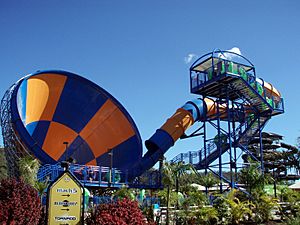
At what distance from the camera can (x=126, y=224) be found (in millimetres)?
8320

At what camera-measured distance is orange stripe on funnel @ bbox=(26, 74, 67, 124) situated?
76.4 ft

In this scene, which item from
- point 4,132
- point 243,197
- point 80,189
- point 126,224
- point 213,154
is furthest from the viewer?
point 213,154

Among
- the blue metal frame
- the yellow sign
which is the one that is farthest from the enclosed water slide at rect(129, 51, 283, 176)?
the yellow sign

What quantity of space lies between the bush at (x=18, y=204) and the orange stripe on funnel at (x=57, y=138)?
18.3 m

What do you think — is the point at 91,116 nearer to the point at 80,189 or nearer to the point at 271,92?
the point at 271,92

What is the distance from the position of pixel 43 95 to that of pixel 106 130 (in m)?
5.50

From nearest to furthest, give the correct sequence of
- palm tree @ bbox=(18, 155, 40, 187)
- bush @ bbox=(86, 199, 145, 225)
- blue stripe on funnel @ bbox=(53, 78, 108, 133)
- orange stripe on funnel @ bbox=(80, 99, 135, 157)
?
bush @ bbox=(86, 199, 145, 225), palm tree @ bbox=(18, 155, 40, 187), blue stripe on funnel @ bbox=(53, 78, 108, 133), orange stripe on funnel @ bbox=(80, 99, 135, 157)

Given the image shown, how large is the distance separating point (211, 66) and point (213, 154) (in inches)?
261

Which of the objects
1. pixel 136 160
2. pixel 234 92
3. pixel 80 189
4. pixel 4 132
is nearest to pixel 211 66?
pixel 234 92

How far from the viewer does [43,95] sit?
81.9ft

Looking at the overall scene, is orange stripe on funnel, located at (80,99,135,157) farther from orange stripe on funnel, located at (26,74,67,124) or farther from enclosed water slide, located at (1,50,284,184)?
orange stripe on funnel, located at (26,74,67,124)

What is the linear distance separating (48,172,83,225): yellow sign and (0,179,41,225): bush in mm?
398

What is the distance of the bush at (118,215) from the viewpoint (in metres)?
8.20

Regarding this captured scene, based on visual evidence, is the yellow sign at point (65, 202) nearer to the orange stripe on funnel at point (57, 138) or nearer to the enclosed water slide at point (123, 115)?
the enclosed water slide at point (123, 115)
